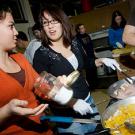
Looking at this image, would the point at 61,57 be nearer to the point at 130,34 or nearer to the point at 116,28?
the point at 130,34

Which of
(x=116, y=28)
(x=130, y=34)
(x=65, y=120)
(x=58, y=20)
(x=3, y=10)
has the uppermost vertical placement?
(x=3, y=10)

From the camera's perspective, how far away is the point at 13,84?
1.40 meters

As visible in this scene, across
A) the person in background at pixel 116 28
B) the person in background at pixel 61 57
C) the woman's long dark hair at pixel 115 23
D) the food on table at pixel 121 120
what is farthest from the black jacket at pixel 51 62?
the woman's long dark hair at pixel 115 23

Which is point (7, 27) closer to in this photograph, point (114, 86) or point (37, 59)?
point (37, 59)

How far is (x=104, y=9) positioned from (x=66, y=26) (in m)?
4.56

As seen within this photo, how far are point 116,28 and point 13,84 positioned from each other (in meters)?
4.68

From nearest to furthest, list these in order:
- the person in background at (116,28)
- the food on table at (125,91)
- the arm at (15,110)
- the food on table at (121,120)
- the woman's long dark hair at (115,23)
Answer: the arm at (15,110) < the food on table at (121,120) < the food on table at (125,91) < the person in background at (116,28) < the woman's long dark hair at (115,23)

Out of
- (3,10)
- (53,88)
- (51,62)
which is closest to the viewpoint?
(53,88)

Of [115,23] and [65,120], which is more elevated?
[65,120]

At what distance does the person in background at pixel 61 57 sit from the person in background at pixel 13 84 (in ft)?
0.96

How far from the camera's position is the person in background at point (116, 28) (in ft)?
18.6

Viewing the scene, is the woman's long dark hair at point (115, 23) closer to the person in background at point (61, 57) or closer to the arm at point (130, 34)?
the arm at point (130, 34)

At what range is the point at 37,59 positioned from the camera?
1.91 m

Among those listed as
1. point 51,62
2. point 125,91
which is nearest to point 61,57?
point 51,62
